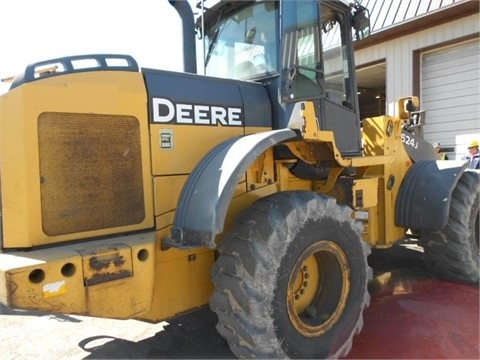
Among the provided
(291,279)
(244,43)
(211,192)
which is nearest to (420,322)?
(291,279)

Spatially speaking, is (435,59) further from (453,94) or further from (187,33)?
(187,33)

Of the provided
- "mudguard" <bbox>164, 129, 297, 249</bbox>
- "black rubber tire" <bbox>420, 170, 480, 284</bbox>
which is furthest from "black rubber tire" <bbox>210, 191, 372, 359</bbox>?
"black rubber tire" <bbox>420, 170, 480, 284</bbox>

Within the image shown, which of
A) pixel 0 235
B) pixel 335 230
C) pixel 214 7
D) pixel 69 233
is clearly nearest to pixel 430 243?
pixel 335 230

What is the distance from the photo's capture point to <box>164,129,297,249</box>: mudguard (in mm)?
2584

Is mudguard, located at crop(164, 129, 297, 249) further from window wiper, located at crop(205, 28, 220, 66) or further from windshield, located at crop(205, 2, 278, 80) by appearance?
window wiper, located at crop(205, 28, 220, 66)

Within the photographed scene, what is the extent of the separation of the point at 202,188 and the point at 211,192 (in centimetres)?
10

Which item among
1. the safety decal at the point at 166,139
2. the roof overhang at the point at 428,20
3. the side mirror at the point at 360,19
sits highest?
the roof overhang at the point at 428,20

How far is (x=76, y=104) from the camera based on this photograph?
8.84 feet

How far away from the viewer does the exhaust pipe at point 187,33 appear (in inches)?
151

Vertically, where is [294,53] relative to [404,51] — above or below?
below

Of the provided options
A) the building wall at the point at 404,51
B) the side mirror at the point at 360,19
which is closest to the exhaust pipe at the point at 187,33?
the side mirror at the point at 360,19

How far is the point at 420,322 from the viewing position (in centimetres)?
383

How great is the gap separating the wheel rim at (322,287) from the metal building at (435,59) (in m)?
6.67

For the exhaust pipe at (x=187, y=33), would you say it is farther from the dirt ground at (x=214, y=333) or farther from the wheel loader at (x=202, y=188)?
the dirt ground at (x=214, y=333)
